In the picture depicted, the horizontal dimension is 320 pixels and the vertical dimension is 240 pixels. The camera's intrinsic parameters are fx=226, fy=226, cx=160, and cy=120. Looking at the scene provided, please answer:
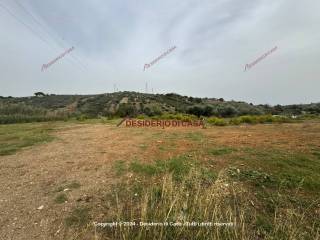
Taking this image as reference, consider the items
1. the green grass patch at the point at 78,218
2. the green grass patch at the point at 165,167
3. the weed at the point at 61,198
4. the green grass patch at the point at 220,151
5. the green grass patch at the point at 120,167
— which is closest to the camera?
the green grass patch at the point at 78,218

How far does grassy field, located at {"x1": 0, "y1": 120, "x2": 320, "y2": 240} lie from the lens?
2.73 metres

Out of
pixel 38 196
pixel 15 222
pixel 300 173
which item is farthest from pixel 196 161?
pixel 15 222

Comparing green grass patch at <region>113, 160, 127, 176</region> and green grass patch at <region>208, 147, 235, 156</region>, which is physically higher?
green grass patch at <region>208, 147, 235, 156</region>

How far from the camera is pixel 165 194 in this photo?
10.2 ft

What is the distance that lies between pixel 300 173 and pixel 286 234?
2.20 meters

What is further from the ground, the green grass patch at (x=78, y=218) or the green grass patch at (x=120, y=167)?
the green grass patch at (x=120, y=167)

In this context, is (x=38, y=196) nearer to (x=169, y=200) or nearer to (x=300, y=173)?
(x=169, y=200)

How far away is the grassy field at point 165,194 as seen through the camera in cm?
273

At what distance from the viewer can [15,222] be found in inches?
120

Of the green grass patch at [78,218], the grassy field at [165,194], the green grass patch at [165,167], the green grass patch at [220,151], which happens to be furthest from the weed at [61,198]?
the green grass patch at [220,151]

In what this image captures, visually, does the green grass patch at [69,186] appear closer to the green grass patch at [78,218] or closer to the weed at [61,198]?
the weed at [61,198]

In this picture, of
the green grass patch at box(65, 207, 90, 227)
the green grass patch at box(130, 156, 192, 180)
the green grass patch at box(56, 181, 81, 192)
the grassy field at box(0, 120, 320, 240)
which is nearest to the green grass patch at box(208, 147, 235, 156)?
the grassy field at box(0, 120, 320, 240)

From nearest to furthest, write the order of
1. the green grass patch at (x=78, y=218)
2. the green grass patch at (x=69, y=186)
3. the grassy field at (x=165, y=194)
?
the grassy field at (x=165, y=194), the green grass patch at (x=78, y=218), the green grass patch at (x=69, y=186)

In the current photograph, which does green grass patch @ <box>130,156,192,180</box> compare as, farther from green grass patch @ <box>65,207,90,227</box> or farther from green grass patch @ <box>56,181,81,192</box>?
green grass patch @ <box>65,207,90,227</box>
